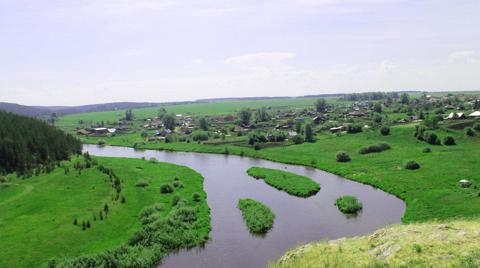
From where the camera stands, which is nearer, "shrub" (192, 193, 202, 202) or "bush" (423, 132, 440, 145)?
"shrub" (192, 193, 202, 202)

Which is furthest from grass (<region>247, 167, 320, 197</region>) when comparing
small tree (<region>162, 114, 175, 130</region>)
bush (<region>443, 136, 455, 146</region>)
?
small tree (<region>162, 114, 175, 130</region>)

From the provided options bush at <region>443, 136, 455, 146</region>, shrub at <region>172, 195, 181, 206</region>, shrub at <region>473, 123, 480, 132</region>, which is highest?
shrub at <region>473, 123, 480, 132</region>

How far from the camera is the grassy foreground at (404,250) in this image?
22.7 m

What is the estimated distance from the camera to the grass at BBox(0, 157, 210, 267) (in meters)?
41.7

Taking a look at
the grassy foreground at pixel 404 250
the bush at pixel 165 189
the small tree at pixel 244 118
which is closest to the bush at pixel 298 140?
the bush at pixel 165 189

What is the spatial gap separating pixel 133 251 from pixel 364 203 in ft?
117

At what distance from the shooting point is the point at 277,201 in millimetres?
62750

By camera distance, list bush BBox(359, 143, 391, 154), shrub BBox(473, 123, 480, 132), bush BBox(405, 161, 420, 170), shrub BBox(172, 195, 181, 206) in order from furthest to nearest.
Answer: shrub BBox(473, 123, 480, 132)
bush BBox(359, 143, 391, 154)
bush BBox(405, 161, 420, 170)
shrub BBox(172, 195, 181, 206)

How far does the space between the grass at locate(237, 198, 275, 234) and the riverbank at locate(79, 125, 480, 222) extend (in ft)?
58.8

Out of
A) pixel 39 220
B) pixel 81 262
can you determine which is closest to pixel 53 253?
pixel 81 262

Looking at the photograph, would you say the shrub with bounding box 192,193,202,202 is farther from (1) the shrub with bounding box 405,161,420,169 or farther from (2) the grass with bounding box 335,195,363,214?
(1) the shrub with bounding box 405,161,420,169

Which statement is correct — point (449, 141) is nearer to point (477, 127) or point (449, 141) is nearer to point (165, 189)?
point (477, 127)

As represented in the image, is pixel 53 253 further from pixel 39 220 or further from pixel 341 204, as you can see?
pixel 341 204

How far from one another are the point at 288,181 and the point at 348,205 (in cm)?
1947
